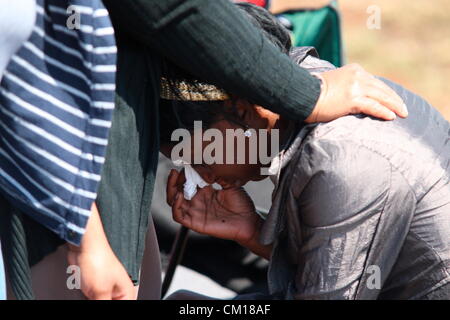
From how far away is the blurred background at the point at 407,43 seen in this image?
4.73m

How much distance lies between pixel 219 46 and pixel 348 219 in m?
0.47

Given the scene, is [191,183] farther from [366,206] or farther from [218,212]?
[366,206]

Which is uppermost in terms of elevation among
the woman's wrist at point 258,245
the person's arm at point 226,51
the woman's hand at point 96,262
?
the person's arm at point 226,51

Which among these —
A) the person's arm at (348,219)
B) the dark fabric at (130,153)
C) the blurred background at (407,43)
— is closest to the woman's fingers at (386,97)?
the person's arm at (348,219)

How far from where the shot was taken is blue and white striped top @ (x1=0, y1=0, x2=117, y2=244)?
120cm

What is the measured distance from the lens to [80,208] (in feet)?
4.13

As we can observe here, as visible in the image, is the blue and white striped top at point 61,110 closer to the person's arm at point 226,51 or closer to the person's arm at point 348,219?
the person's arm at point 226,51

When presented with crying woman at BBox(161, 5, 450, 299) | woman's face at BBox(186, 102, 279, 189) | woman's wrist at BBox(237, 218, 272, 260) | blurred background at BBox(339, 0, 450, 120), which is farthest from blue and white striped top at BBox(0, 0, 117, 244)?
blurred background at BBox(339, 0, 450, 120)

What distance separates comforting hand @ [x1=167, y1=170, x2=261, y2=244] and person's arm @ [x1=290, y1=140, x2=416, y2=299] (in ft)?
0.89

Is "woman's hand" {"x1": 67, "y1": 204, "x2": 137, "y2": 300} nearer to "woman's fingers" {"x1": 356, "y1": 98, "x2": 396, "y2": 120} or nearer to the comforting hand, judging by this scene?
the comforting hand

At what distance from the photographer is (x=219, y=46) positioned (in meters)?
1.21

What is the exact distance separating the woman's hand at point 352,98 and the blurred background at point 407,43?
303cm

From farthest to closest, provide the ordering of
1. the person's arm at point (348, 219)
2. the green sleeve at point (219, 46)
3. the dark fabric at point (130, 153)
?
1. the person's arm at point (348, 219)
2. the dark fabric at point (130, 153)
3. the green sleeve at point (219, 46)
